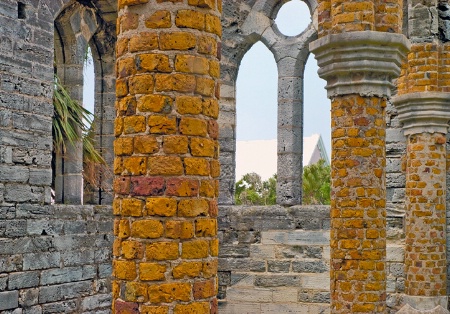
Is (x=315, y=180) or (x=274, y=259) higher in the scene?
(x=315, y=180)

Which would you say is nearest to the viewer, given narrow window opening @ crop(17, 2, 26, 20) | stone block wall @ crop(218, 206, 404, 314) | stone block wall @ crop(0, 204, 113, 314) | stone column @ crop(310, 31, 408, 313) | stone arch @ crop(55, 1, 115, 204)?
stone column @ crop(310, 31, 408, 313)

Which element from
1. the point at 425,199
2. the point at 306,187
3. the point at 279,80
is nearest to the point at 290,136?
the point at 279,80

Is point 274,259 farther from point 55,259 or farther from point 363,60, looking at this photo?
point 363,60

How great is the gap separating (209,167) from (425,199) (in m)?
6.70

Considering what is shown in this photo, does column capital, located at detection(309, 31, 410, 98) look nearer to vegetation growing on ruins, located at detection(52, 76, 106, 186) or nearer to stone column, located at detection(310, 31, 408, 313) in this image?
stone column, located at detection(310, 31, 408, 313)

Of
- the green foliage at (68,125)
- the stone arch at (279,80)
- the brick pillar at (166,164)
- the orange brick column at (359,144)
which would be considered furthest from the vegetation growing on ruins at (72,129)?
the brick pillar at (166,164)

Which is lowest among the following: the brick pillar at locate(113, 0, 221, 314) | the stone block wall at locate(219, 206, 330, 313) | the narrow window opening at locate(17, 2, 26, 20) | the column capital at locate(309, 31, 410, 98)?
the stone block wall at locate(219, 206, 330, 313)

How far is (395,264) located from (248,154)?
19.1 m

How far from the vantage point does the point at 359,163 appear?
6.01 m

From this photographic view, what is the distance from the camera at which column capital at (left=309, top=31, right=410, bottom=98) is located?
6070 mm

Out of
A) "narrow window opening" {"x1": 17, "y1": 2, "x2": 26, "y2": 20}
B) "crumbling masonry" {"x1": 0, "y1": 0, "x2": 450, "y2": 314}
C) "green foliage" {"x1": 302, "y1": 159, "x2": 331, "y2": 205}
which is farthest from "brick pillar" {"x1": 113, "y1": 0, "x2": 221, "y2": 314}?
"green foliage" {"x1": 302, "y1": 159, "x2": 331, "y2": 205}

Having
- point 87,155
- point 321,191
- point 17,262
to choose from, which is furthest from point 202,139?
point 321,191

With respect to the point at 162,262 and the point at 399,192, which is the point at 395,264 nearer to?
the point at 399,192

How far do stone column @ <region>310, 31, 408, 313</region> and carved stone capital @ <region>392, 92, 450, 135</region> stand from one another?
335 cm
